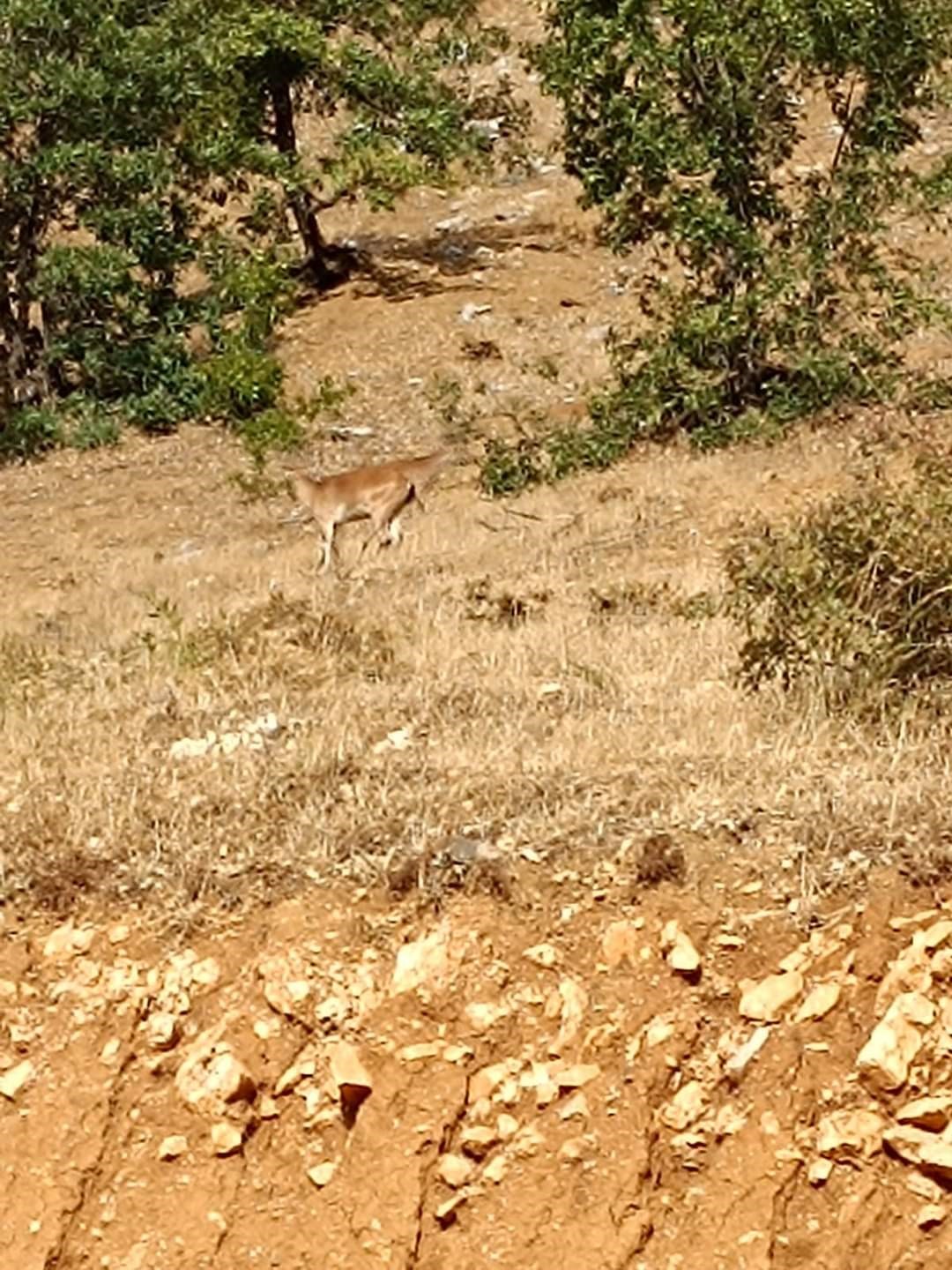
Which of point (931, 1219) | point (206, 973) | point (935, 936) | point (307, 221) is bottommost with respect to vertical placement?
point (307, 221)

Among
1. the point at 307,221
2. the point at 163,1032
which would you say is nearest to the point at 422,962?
the point at 163,1032

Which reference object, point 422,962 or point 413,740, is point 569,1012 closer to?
point 422,962

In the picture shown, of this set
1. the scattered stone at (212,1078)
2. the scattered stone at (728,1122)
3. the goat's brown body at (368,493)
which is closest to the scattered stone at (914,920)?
the scattered stone at (728,1122)

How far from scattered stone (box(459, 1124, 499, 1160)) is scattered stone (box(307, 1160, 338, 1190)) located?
1.20ft

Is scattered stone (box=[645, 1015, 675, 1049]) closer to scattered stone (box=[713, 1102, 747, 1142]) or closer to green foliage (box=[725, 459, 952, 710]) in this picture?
scattered stone (box=[713, 1102, 747, 1142])

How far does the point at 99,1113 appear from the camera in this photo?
5773mm

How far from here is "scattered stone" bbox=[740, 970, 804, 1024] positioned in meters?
5.41

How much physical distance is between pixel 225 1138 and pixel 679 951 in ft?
4.47

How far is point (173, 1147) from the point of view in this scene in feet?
18.6

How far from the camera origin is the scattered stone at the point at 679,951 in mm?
5543

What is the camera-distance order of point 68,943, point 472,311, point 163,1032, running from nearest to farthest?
point 163,1032, point 68,943, point 472,311

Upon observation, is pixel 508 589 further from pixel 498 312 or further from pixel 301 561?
pixel 498 312

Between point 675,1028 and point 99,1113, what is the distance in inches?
65.6

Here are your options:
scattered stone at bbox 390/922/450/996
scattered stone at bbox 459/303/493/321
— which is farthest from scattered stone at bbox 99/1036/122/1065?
scattered stone at bbox 459/303/493/321
